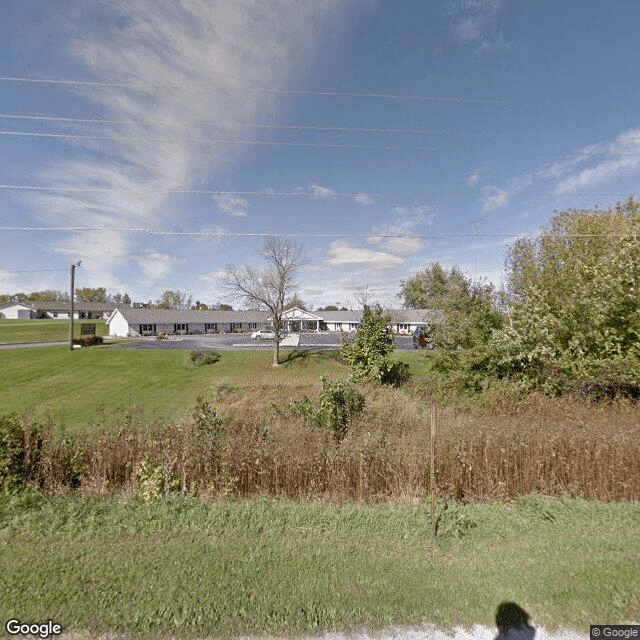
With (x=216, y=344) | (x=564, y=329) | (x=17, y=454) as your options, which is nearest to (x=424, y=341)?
(x=564, y=329)

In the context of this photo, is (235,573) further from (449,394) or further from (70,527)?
(449,394)

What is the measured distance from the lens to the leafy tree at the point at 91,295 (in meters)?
116

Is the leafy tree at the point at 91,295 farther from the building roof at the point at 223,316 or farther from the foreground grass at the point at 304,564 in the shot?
the foreground grass at the point at 304,564

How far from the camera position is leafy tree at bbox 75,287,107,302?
116 m

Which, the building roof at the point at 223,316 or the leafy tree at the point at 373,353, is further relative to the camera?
the building roof at the point at 223,316

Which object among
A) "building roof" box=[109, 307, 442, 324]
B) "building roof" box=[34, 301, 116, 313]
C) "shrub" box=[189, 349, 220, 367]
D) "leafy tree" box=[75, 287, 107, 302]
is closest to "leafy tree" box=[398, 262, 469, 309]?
"building roof" box=[109, 307, 442, 324]

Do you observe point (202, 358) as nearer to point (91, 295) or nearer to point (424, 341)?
point (424, 341)

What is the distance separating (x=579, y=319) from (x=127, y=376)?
27.1m

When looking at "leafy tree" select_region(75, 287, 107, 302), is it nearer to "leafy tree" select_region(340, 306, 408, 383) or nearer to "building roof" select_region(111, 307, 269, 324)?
"building roof" select_region(111, 307, 269, 324)

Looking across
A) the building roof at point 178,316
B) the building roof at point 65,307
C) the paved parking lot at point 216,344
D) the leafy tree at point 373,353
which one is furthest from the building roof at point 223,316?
the building roof at point 65,307

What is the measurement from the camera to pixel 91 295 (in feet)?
391

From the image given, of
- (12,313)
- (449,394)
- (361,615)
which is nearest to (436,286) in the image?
(449,394)

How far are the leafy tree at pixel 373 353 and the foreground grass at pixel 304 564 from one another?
39.3 ft

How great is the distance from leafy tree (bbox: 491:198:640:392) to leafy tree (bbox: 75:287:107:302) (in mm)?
137589
